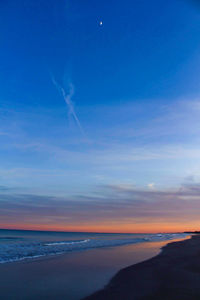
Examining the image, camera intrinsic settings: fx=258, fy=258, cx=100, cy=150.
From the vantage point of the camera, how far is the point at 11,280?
1241cm

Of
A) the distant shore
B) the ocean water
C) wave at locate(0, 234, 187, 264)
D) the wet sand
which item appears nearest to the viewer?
the distant shore

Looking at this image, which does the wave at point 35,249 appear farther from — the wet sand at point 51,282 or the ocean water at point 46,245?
the wet sand at point 51,282

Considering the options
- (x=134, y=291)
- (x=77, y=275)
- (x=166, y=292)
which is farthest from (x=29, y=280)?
(x=166, y=292)

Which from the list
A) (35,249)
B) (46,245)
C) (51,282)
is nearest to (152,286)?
(51,282)

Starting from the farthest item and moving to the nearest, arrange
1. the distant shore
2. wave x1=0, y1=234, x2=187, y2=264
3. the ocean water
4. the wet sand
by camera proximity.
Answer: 1. the ocean water
2. wave x1=0, y1=234, x2=187, y2=264
3. the wet sand
4. the distant shore

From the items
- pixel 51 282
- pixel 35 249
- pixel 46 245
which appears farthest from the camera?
pixel 46 245

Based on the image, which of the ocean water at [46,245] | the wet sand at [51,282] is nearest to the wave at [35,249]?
the ocean water at [46,245]

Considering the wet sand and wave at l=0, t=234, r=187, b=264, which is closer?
the wet sand

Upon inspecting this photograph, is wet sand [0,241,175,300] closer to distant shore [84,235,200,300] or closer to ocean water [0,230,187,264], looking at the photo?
distant shore [84,235,200,300]

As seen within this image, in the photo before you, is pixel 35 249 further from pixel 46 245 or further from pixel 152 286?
pixel 152 286

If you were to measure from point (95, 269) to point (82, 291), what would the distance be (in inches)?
235

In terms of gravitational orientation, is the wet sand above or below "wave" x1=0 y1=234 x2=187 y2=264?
below

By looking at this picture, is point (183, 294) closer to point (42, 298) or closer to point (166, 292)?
point (166, 292)

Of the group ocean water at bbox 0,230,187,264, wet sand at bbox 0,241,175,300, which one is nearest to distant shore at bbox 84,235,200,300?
wet sand at bbox 0,241,175,300
